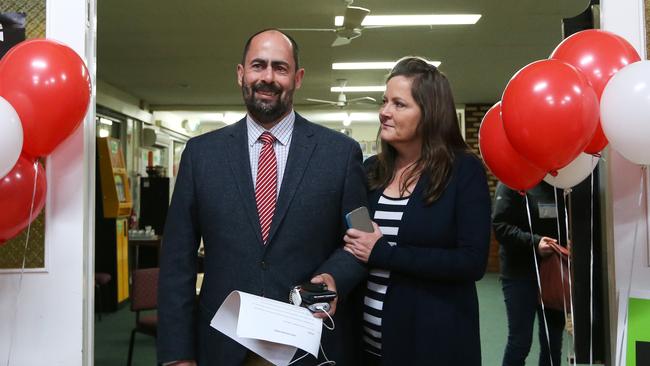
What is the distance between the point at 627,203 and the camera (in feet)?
5.11

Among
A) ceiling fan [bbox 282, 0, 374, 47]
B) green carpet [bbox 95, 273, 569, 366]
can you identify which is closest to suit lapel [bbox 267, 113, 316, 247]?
ceiling fan [bbox 282, 0, 374, 47]

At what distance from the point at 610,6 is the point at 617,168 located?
1.53ft

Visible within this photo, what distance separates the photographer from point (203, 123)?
38.9 feet

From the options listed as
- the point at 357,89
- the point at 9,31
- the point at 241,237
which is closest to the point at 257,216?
the point at 241,237

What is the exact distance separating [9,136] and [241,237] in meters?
0.62

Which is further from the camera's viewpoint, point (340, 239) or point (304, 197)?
point (340, 239)

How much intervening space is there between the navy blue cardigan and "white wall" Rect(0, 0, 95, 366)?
33.7 inches

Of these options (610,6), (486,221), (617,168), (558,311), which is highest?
(610,6)

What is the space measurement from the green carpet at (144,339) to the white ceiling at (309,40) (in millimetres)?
2781

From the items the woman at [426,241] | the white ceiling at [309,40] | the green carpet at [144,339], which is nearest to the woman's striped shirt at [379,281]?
the woman at [426,241]

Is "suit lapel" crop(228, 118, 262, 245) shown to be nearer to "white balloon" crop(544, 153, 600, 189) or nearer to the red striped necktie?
the red striped necktie

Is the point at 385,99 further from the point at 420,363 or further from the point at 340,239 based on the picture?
the point at 420,363

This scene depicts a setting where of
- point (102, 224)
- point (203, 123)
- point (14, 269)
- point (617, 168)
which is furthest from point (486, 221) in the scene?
point (203, 123)

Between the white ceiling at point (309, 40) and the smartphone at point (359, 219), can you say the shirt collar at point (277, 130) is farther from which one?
the white ceiling at point (309, 40)
